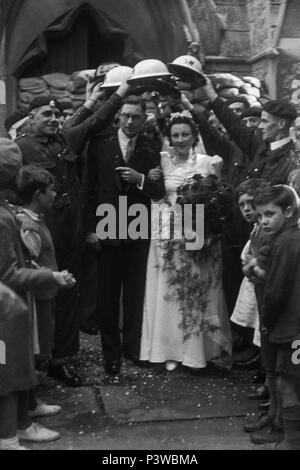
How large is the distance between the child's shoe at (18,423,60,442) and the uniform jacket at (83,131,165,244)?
137 centimetres

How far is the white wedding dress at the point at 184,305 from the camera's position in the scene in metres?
4.59

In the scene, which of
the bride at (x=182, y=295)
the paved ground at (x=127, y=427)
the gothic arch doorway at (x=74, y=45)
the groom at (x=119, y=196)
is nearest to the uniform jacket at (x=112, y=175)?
the groom at (x=119, y=196)

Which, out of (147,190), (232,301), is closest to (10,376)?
(147,190)

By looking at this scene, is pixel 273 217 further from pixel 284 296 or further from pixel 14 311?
pixel 14 311

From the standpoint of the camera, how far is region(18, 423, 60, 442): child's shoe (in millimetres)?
3496

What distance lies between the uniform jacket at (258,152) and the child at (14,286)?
165 centimetres

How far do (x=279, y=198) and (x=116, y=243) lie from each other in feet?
4.56

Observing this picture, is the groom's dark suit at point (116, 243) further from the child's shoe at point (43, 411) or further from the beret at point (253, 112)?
the beret at point (253, 112)

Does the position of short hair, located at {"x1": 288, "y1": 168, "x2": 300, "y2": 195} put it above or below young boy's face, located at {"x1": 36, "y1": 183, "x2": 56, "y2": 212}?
above

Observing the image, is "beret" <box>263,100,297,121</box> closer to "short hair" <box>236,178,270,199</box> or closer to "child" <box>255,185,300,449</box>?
"short hair" <box>236,178,270,199</box>

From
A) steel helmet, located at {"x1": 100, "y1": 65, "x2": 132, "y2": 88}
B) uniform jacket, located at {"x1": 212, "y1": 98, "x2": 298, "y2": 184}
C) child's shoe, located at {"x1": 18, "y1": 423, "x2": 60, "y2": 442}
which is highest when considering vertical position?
steel helmet, located at {"x1": 100, "y1": 65, "x2": 132, "y2": 88}

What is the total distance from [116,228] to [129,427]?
1.33 meters

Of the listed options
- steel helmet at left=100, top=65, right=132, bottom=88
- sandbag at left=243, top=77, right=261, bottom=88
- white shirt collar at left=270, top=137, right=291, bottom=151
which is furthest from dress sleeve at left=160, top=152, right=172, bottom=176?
sandbag at left=243, top=77, right=261, bottom=88

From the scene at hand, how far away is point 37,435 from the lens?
3.51m
